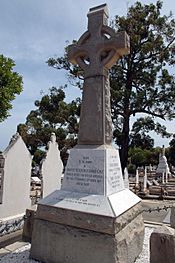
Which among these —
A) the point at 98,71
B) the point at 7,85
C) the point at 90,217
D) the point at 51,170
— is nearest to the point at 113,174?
the point at 90,217

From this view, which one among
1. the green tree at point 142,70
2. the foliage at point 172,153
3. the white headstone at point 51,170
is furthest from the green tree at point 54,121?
the foliage at point 172,153

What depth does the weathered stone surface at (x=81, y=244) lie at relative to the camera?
3.25 m

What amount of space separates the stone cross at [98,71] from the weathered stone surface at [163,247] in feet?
5.36

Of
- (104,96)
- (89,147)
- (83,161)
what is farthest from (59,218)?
(104,96)

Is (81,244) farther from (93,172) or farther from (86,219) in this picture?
(93,172)

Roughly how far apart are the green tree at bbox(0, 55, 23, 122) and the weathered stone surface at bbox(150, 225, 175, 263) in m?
11.0

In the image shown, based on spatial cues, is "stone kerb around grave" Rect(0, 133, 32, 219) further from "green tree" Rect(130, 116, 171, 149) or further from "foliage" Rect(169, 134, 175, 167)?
"foliage" Rect(169, 134, 175, 167)

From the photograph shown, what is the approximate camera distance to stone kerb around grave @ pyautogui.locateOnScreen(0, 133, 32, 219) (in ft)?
19.8

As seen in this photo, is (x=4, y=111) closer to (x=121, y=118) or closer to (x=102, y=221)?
(x=121, y=118)

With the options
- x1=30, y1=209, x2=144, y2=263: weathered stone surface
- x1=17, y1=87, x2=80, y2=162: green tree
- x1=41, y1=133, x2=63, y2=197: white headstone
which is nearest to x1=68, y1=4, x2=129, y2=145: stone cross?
x1=30, y1=209, x2=144, y2=263: weathered stone surface

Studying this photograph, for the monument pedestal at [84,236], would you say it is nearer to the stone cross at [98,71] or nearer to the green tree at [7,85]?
the stone cross at [98,71]

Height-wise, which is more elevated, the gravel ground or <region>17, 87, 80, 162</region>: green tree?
<region>17, 87, 80, 162</region>: green tree

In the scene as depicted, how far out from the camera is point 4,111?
12859mm

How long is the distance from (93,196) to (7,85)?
34.6 ft
